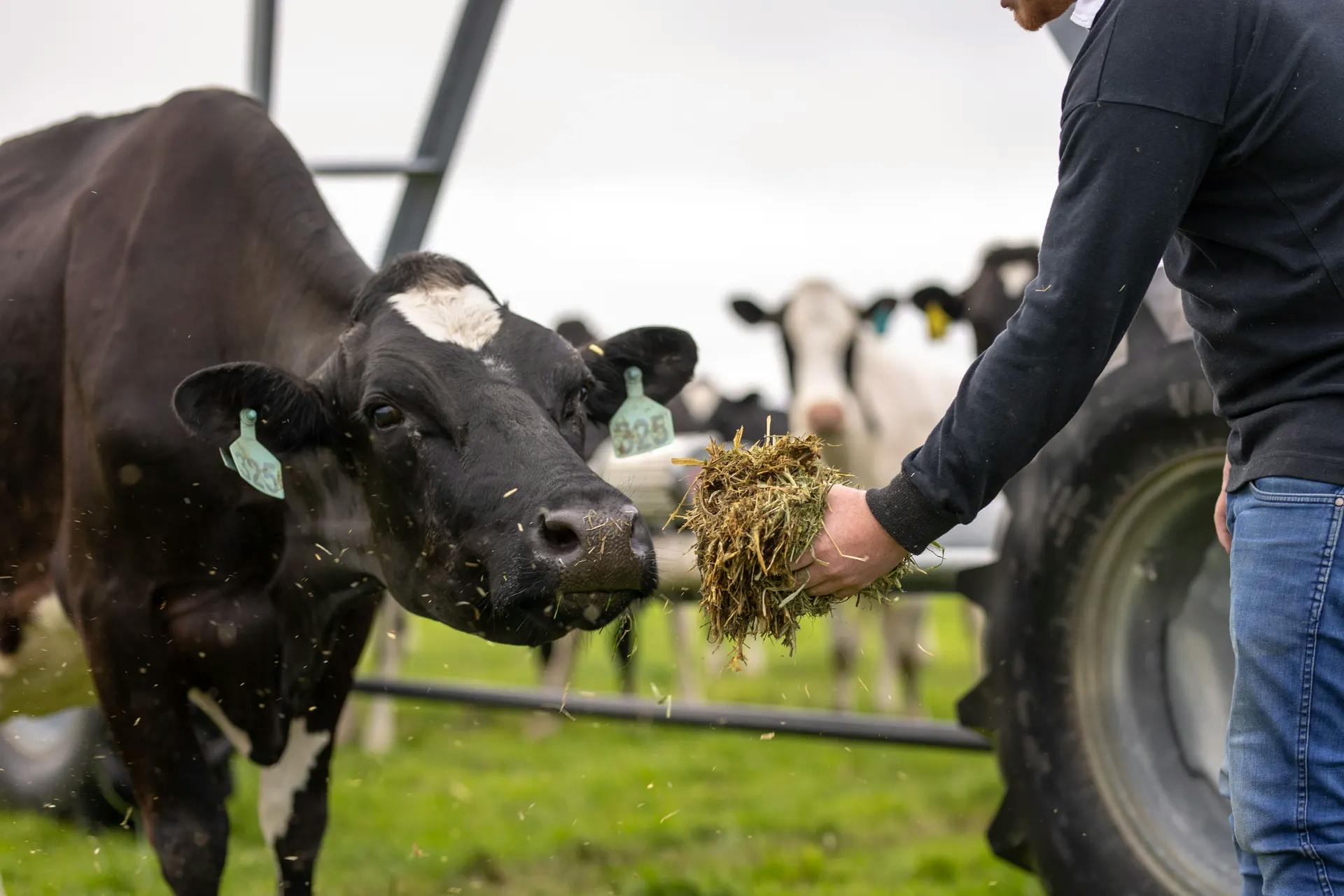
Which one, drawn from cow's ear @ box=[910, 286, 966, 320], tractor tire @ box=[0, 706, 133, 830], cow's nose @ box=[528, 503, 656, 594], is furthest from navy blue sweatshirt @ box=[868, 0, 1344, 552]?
cow's ear @ box=[910, 286, 966, 320]

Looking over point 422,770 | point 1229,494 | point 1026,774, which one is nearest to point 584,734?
point 422,770

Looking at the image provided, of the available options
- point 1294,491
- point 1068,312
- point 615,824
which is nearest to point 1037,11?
point 1068,312

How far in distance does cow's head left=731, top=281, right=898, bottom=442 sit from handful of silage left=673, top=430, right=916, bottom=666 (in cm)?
623

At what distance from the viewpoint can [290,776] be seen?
4.17 m

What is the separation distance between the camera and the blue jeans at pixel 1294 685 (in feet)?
6.63

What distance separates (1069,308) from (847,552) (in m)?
0.52

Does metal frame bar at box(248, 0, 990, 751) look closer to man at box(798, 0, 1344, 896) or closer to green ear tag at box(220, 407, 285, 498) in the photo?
green ear tag at box(220, 407, 285, 498)

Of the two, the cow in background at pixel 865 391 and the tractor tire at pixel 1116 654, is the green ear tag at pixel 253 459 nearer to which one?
the tractor tire at pixel 1116 654

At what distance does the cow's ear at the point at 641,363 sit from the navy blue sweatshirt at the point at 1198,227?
6.12 feet

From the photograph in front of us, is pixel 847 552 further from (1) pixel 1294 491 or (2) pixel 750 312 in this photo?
(2) pixel 750 312

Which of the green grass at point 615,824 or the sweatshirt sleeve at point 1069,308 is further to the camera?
the green grass at point 615,824

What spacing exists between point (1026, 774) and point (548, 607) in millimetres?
1502

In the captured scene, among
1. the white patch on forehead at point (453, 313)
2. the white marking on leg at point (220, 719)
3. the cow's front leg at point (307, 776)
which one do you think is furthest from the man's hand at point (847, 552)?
the white marking on leg at point (220, 719)

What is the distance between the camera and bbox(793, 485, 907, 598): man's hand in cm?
228
